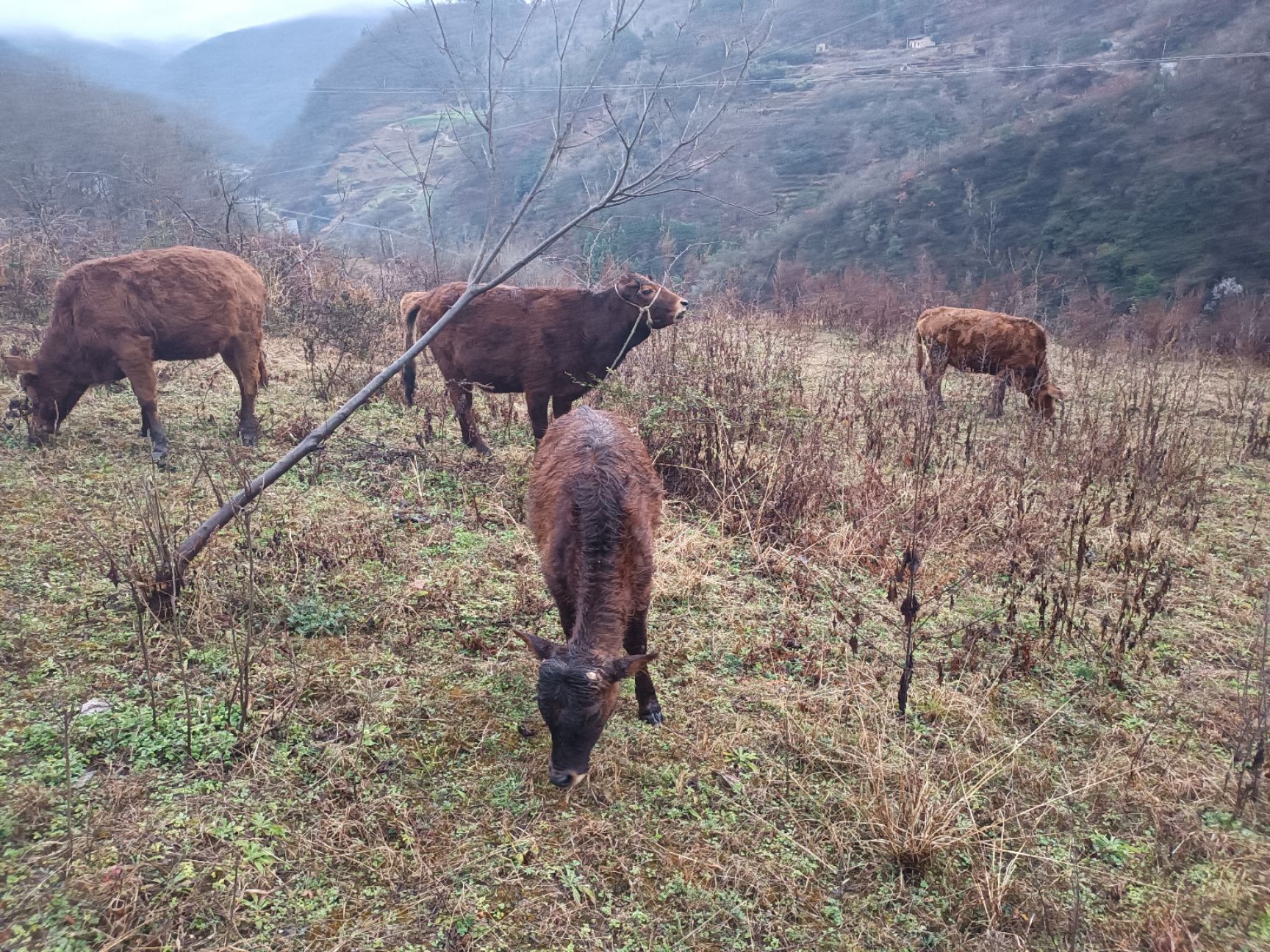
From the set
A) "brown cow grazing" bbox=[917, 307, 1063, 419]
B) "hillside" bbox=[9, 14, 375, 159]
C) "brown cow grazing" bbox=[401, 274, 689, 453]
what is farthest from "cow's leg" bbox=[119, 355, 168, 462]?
"hillside" bbox=[9, 14, 375, 159]

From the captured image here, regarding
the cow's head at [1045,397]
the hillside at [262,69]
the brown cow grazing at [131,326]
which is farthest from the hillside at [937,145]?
the brown cow grazing at [131,326]

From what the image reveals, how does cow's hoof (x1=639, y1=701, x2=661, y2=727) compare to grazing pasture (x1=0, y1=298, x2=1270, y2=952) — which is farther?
cow's hoof (x1=639, y1=701, x2=661, y2=727)

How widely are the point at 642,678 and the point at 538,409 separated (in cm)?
A: 407

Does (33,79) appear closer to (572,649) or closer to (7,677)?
(7,677)

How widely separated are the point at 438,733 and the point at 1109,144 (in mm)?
27811

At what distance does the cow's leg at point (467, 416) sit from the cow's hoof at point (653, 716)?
162 inches

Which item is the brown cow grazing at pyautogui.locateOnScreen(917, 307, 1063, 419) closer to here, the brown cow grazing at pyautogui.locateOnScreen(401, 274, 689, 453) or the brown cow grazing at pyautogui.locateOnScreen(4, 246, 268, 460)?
the brown cow grazing at pyautogui.locateOnScreen(401, 274, 689, 453)

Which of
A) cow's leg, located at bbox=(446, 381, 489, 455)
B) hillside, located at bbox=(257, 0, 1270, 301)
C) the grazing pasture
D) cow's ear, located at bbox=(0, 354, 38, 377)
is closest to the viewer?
the grazing pasture

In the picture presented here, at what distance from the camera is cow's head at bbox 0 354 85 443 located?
6.24 m

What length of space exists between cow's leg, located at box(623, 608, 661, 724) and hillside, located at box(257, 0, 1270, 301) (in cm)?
1370

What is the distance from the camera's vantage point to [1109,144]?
74.8ft

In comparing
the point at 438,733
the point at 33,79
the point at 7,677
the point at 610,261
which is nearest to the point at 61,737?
the point at 7,677

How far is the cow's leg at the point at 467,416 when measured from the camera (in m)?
7.30

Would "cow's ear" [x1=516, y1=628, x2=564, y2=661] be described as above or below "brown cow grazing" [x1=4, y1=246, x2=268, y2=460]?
below
